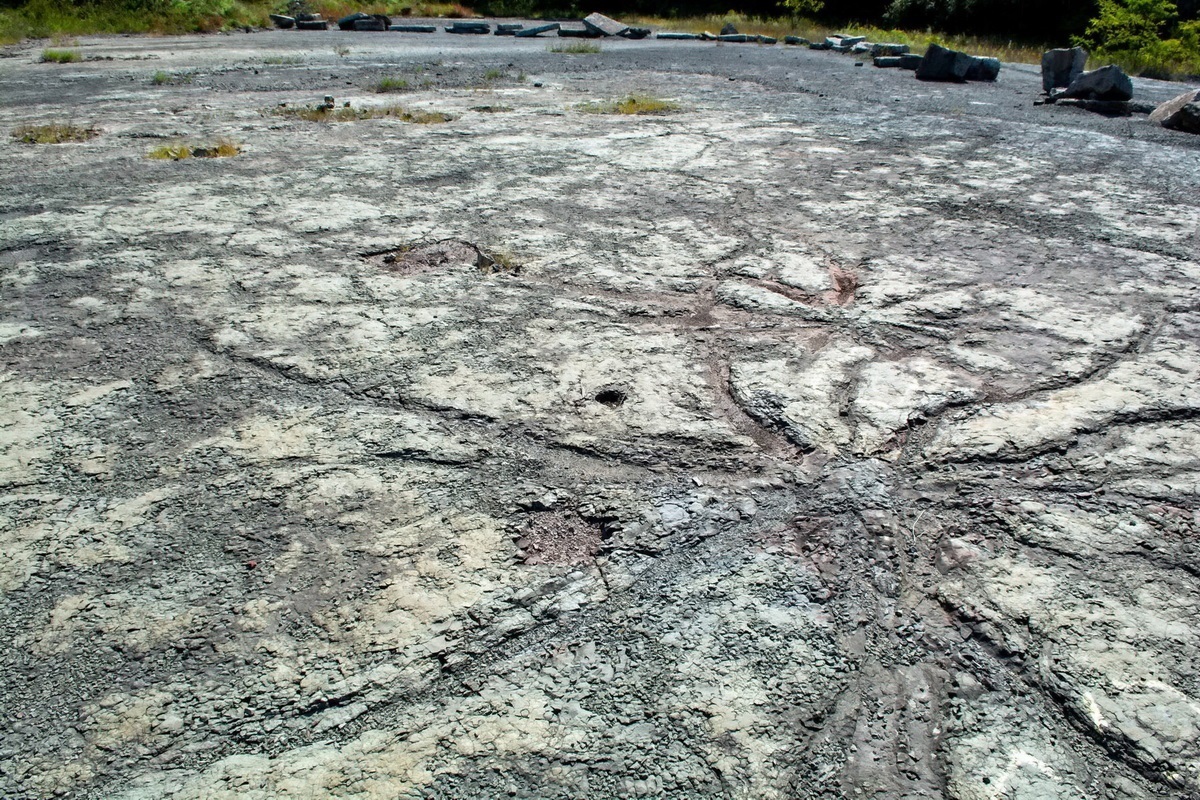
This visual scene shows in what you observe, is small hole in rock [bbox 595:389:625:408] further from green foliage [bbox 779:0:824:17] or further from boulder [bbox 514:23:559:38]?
green foliage [bbox 779:0:824:17]

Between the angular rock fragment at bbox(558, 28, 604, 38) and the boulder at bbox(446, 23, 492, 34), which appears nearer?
the angular rock fragment at bbox(558, 28, 604, 38)

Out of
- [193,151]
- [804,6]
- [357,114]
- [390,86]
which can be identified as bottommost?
[193,151]

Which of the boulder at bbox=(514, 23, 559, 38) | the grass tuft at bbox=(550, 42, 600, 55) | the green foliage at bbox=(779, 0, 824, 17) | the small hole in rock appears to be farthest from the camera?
the green foliage at bbox=(779, 0, 824, 17)

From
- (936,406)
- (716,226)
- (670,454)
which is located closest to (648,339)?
(670,454)

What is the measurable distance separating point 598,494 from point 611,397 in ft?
1.22

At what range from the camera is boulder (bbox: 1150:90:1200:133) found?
15.1ft

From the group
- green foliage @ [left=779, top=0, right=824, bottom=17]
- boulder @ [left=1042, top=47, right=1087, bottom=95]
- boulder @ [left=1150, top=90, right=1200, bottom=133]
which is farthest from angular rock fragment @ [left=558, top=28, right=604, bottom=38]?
boulder @ [left=1150, top=90, right=1200, bottom=133]

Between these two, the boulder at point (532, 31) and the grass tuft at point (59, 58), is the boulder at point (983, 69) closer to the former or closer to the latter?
the boulder at point (532, 31)

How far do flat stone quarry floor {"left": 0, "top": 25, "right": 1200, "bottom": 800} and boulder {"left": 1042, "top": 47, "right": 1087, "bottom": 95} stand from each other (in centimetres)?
352

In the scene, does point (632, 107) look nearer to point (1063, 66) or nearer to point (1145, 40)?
point (1063, 66)

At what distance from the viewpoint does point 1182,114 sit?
4.71 meters

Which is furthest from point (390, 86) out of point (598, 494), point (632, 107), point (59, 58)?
point (598, 494)

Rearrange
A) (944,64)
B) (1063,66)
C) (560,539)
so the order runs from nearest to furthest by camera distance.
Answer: (560,539), (1063,66), (944,64)

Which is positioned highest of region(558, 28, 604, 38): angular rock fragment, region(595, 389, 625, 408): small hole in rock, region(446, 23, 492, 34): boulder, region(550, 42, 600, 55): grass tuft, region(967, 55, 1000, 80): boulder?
region(446, 23, 492, 34): boulder
